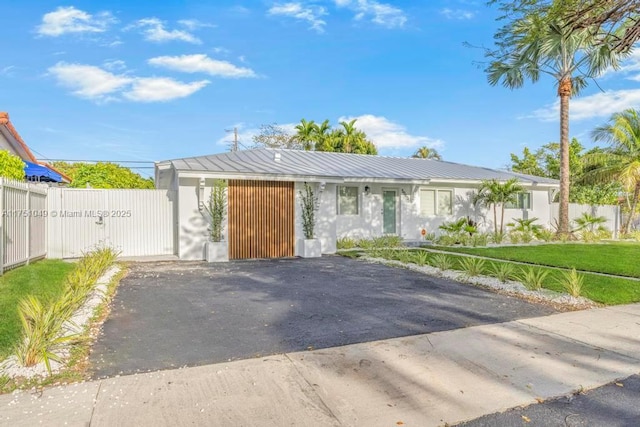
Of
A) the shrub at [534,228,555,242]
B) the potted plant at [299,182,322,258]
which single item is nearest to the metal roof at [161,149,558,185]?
the potted plant at [299,182,322,258]

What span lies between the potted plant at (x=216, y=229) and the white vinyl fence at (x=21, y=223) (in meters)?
4.21

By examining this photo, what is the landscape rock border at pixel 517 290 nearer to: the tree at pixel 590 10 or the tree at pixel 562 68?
the tree at pixel 590 10

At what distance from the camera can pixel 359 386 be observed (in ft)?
11.8

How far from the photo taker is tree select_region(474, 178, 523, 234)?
16.5m

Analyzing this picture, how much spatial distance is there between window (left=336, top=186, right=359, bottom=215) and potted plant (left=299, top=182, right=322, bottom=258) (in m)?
2.40

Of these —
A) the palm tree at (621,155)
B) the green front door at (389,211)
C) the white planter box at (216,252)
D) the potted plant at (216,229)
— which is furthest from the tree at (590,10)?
the palm tree at (621,155)

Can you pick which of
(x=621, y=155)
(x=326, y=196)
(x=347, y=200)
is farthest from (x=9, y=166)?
(x=621, y=155)

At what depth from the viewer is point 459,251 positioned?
13930mm

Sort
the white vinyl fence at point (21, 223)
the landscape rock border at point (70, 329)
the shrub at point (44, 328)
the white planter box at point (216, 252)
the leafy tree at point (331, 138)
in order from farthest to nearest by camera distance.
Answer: the leafy tree at point (331, 138) < the white planter box at point (216, 252) < the white vinyl fence at point (21, 223) < the shrub at point (44, 328) < the landscape rock border at point (70, 329)

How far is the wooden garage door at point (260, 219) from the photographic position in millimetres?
12461

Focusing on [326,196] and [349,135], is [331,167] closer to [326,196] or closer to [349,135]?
[326,196]

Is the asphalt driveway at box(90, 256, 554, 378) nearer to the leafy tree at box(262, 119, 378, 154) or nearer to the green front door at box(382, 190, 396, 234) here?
the green front door at box(382, 190, 396, 234)

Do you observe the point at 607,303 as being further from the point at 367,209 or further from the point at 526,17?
the point at 367,209

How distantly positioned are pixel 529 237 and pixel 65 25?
18610 millimetres
